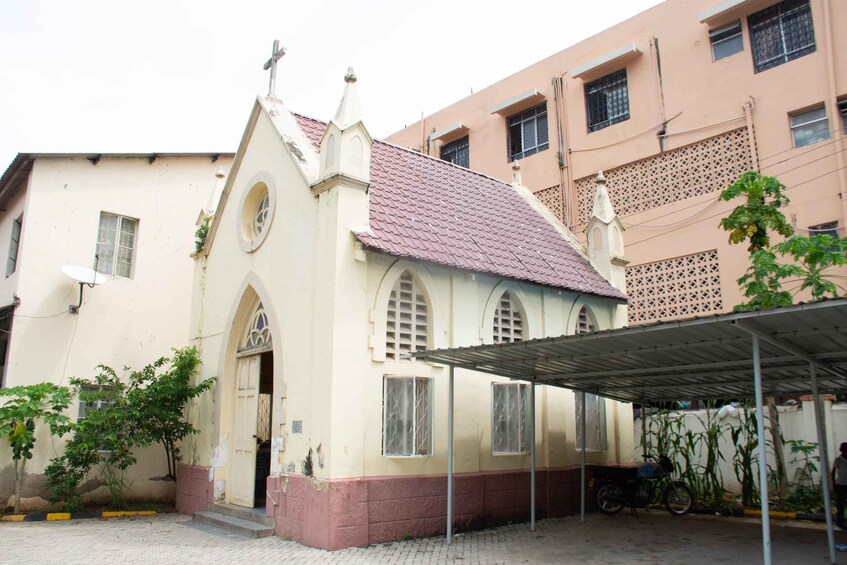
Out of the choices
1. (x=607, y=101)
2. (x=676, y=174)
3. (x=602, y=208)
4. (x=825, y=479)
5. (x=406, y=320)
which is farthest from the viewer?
(x=607, y=101)

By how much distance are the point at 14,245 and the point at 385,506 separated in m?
11.4

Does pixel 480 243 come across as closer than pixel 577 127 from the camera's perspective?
Yes

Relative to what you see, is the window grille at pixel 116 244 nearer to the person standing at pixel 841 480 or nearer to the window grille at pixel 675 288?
the window grille at pixel 675 288

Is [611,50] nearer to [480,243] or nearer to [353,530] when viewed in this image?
[480,243]

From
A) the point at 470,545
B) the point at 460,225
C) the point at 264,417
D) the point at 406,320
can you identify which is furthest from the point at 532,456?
the point at 264,417

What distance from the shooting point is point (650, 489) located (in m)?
13.6

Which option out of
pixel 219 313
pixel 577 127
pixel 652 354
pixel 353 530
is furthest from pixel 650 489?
pixel 577 127

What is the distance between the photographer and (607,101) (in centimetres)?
2127

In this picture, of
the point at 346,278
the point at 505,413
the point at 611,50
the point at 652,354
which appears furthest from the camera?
the point at 611,50

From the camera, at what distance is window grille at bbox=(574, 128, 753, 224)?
59.3 ft

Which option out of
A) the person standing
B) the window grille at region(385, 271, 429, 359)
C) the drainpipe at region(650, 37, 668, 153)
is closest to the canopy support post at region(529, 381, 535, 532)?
the window grille at region(385, 271, 429, 359)

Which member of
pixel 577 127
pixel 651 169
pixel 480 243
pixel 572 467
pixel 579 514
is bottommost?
pixel 579 514

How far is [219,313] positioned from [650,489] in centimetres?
918

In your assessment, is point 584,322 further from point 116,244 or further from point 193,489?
point 116,244
